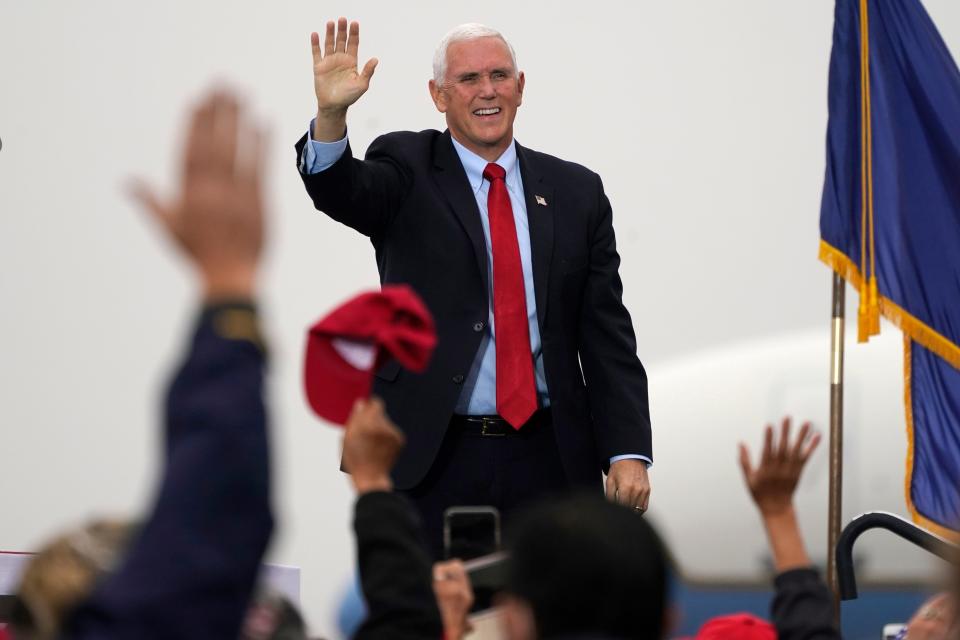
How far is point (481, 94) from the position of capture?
3264 millimetres

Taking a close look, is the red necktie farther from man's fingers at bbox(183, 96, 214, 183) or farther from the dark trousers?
man's fingers at bbox(183, 96, 214, 183)

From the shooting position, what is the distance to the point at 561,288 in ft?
10.6

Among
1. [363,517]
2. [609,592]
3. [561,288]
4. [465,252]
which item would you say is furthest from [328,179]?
[609,592]

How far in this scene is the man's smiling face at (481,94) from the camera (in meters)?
3.27

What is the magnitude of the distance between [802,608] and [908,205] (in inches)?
115

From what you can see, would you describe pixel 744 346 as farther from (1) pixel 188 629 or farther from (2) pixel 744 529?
(1) pixel 188 629

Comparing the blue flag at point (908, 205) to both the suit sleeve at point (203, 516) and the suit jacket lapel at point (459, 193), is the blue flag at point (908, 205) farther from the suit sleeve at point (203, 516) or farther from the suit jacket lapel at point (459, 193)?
Answer: the suit sleeve at point (203, 516)

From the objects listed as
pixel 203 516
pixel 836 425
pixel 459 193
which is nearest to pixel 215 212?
pixel 203 516

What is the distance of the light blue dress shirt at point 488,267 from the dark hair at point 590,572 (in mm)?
1702

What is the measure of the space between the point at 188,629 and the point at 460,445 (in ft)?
6.33

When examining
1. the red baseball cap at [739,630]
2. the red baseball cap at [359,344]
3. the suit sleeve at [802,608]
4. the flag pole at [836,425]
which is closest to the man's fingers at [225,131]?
the red baseball cap at [359,344]

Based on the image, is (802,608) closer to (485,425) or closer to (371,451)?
(371,451)

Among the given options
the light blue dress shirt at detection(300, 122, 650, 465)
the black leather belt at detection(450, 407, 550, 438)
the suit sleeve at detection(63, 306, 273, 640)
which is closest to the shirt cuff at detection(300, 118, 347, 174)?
the light blue dress shirt at detection(300, 122, 650, 465)

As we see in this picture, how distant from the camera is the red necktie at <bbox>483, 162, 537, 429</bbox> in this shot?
3082 mm
